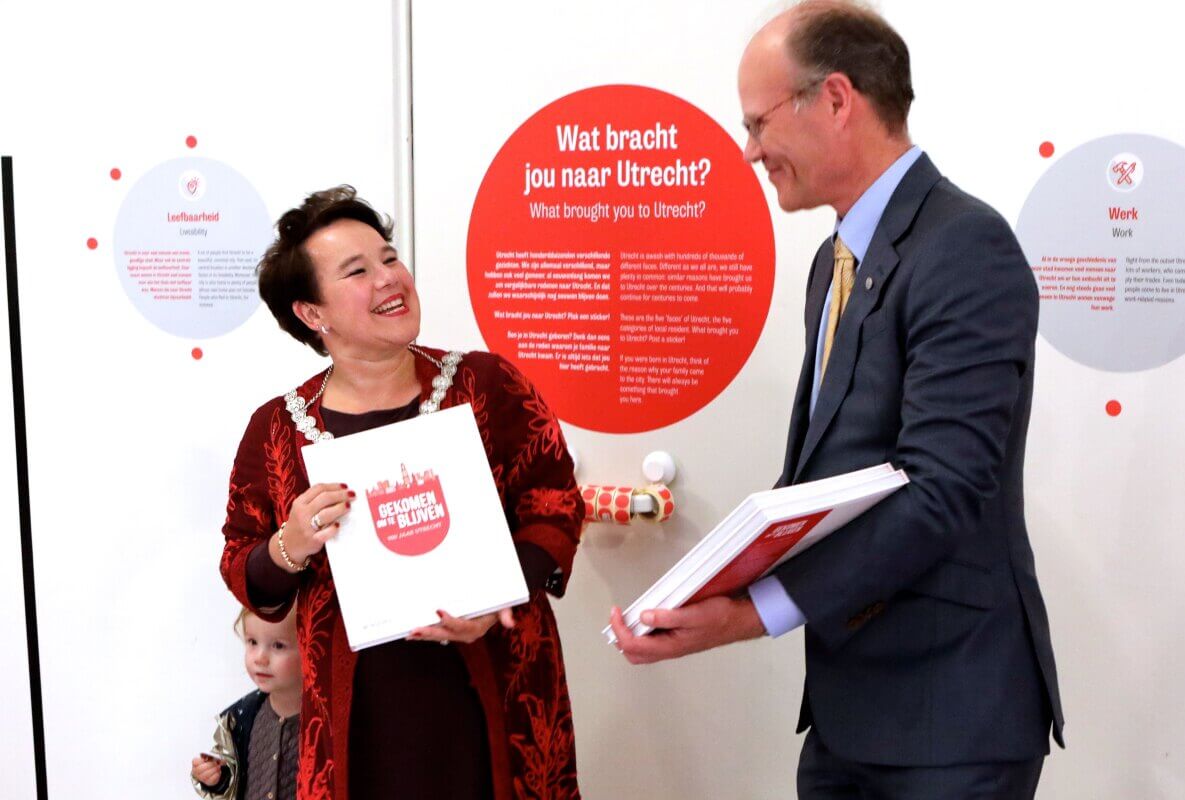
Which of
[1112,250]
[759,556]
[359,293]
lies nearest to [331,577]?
[359,293]

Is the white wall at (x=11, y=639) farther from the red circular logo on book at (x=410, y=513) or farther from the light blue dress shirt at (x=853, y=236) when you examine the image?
the light blue dress shirt at (x=853, y=236)

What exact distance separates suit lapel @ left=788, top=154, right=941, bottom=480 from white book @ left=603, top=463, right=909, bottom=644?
0.12 metres

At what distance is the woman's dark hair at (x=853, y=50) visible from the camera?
4.44ft

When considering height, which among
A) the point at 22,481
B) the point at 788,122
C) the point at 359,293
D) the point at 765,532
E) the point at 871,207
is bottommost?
the point at 22,481

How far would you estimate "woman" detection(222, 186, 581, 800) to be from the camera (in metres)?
1.66

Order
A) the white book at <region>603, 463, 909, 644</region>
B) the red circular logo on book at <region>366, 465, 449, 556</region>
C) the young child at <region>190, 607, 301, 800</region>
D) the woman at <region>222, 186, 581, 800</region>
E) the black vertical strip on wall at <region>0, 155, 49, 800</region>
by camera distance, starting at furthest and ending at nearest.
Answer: the black vertical strip on wall at <region>0, 155, 49, 800</region> → the young child at <region>190, 607, 301, 800</region> → the woman at <region>222, 186, 581, 800</region> → the red circular logo on book at <region>366, 465, 449, 556</region> → the white book at <region>603, 463, 909, 644</region>

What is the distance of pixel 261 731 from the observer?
90.7 inches

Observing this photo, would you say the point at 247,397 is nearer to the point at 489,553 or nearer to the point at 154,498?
the point at 154,498

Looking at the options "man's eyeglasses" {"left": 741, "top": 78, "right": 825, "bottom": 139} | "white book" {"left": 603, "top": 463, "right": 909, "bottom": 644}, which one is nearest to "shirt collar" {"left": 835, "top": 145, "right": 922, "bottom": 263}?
"man's eyeglasses" {"left": 741, "top": 78, "right": 825, "bottom": 139}

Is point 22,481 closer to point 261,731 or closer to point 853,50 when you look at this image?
point 261,731

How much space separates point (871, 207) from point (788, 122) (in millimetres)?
157

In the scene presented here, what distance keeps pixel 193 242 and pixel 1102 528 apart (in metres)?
2.12

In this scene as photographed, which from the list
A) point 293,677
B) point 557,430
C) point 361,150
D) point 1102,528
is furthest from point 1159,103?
point 293,677

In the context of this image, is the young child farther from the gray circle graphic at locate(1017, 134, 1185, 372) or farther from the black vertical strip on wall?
the gray circle graphic at locate(1017, 134, 1185, 372)
